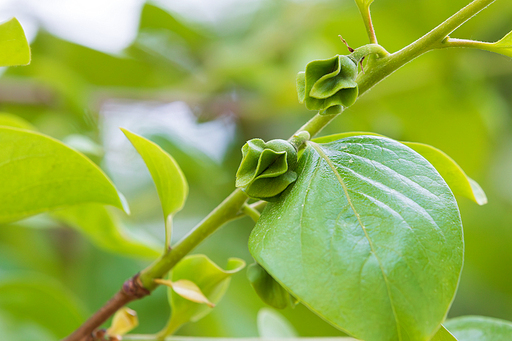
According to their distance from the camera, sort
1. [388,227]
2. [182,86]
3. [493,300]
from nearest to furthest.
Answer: [388,227] → [182,86] → [493,300]

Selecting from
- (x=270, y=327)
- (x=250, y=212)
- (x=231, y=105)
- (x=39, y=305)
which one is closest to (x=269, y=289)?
(x=250, y=212)

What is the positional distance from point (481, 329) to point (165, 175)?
399mm

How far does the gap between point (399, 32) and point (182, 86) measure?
0.71m

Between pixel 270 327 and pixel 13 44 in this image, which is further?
pixel 270 327

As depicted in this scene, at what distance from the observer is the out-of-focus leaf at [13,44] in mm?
393

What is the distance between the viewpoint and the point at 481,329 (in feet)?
1.76

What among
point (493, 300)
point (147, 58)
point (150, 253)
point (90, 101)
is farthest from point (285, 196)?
point (493, 300)

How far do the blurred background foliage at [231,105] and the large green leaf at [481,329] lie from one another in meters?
0.77

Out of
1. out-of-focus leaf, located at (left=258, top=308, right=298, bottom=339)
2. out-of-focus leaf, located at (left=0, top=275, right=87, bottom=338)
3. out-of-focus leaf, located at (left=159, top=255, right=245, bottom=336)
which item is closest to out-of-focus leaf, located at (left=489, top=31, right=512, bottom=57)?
out-of-focus leaf, located at (left=159, top=255, right=245, bottom=336)

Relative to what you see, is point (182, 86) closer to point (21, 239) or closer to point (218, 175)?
point (218, 175)

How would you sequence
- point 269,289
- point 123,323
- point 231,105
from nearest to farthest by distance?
point 269,289 < point 123,323 < point 231,105

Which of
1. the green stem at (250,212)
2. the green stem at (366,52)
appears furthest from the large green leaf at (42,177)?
the green stem at (366,52)

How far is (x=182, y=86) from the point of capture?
4.82 feet

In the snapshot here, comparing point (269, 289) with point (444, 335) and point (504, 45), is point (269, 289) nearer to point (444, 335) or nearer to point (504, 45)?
point (444, 335)
